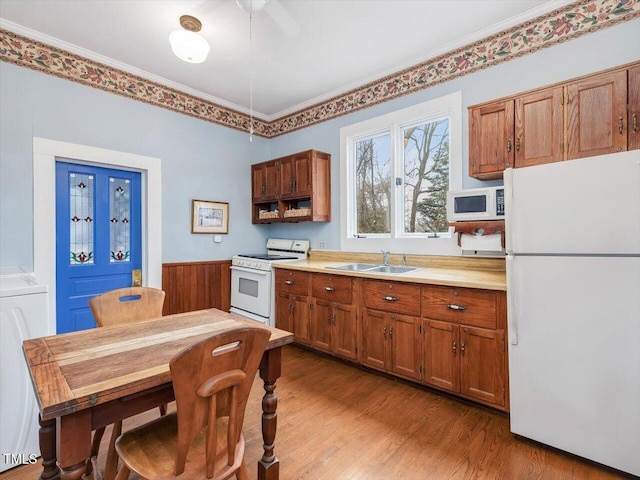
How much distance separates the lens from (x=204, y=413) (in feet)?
3.52

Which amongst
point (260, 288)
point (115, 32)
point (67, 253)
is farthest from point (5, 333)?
point (115, 32)

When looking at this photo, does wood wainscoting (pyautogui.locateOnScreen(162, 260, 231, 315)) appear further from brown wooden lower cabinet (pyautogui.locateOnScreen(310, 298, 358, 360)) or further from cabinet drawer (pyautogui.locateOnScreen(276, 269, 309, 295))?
brown wooden lower cabinet (pyautogui.locateOnScreen(310, 298, 358, 360))

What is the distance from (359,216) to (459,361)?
6.45 ft

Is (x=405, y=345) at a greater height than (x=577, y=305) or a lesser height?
lesser

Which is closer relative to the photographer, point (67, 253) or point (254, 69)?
point (67, 253)

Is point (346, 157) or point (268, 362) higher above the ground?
point (346, 157)

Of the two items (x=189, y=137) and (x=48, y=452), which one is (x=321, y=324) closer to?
(x=48, y=452)

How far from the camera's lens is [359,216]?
12.3 feet

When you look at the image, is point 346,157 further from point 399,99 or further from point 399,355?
point 399,355

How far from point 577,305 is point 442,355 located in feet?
3.11

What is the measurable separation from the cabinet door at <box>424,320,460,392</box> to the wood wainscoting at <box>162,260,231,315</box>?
8.84 ft

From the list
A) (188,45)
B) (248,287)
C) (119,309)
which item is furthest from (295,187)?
(119,309)

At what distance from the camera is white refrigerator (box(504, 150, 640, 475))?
1.58m

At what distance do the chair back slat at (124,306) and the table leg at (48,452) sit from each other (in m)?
0.55
